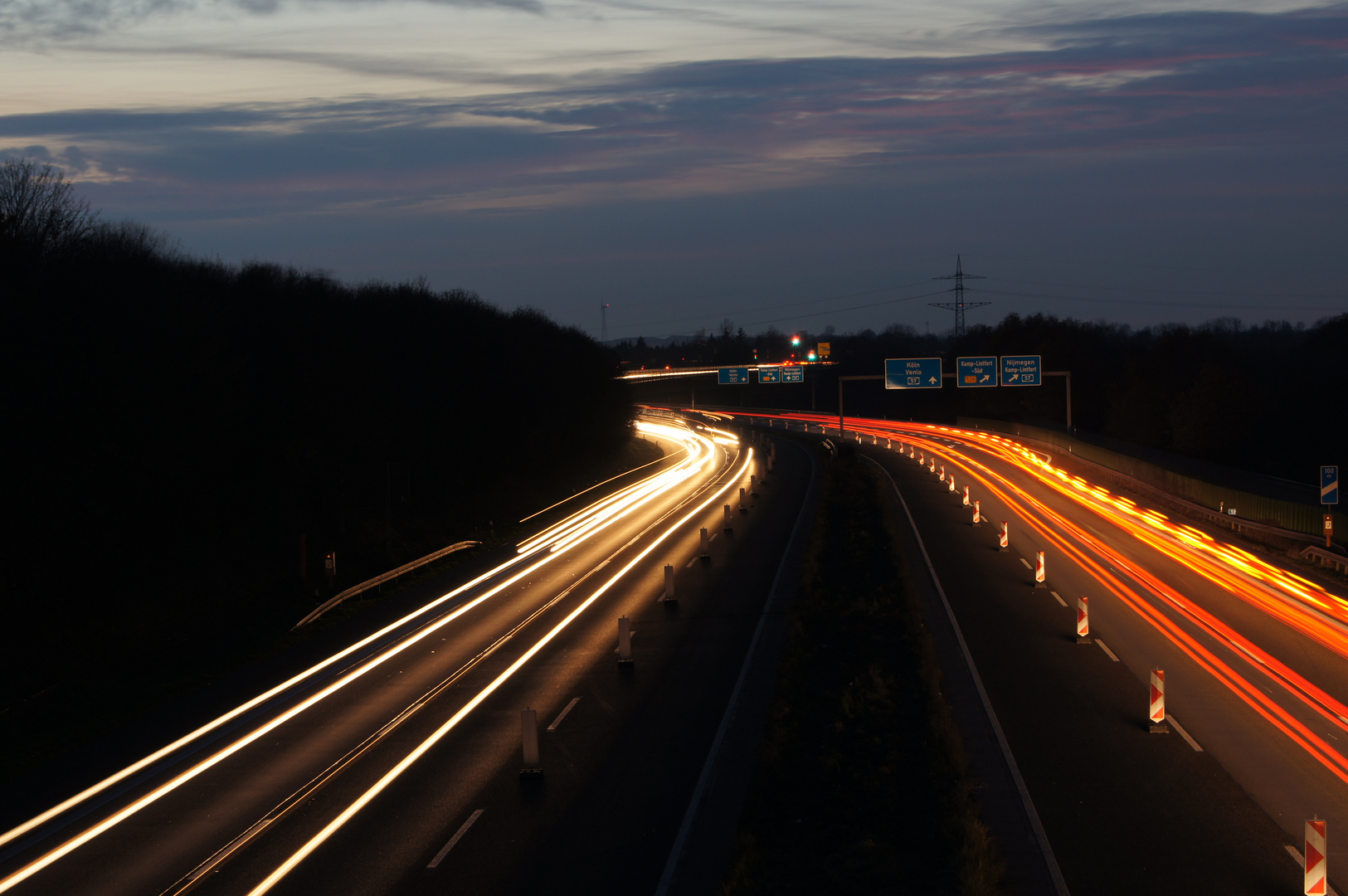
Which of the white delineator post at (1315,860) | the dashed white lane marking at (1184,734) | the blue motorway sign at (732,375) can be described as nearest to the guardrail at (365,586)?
the dashed white lane marking at (1184,734)

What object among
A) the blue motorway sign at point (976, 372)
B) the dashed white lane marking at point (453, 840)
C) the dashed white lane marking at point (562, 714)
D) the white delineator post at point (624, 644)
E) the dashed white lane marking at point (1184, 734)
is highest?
the blue motorway sign at point (976, 372)

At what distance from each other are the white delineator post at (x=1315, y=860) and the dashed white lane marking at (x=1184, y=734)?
4.90m

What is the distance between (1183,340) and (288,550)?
83454 millimetres

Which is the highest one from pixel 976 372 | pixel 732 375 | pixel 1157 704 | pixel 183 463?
pixel 732 375

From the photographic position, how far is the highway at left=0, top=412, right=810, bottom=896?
1053 cm

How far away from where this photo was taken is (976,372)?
63.1m

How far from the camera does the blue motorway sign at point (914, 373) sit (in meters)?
63.8

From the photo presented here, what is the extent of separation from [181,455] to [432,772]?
15.3m

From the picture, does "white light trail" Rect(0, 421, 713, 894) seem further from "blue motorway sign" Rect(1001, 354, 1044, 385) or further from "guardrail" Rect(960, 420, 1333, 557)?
"blue motorway sign" Rect(1001, 354, 1044, 385)

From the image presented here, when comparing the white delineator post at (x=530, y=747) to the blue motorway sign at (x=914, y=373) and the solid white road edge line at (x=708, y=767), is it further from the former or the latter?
the blue motorway sign at (x=914, y=373)

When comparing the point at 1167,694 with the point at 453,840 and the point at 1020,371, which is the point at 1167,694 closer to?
the point at 453,840

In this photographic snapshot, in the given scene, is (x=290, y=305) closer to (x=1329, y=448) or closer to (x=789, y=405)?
(x=1329, y=448)

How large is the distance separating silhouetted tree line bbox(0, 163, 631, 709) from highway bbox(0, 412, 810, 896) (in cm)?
550

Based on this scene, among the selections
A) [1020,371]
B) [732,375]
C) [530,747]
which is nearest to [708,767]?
[530,747]
